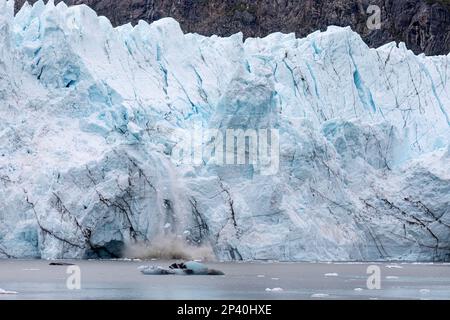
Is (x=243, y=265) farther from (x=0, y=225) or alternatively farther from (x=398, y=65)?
(x=398, y=65)

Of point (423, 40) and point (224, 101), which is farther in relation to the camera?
point (423, 40)

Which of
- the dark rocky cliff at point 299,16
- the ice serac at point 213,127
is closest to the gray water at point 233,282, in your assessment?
the ice serac at point 213,127

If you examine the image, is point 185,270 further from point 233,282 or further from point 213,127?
point 213,127

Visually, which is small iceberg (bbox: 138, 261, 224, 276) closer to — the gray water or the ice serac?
the gray water

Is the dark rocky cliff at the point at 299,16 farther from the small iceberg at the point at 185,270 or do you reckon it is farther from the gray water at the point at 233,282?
the small iceberg at the point at 185,270

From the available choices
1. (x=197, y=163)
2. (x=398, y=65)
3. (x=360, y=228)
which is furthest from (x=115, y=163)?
(x=398, y=65)
